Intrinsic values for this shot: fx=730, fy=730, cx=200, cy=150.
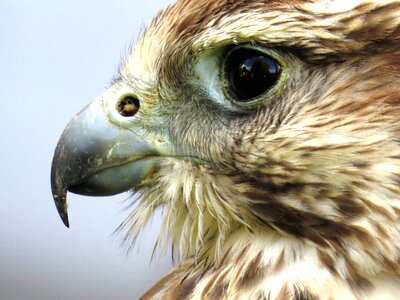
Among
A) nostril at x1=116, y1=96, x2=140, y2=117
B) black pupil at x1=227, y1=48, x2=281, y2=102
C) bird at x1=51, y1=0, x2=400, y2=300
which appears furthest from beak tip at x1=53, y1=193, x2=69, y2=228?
black pupil at x1=227, y1=48, x2=281, y2=102

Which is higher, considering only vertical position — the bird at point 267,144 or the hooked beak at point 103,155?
the bird at point 267,144

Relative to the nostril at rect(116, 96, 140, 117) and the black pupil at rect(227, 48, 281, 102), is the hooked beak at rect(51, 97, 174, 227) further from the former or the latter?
the black pupil at rect(227, 48, 281, 102)

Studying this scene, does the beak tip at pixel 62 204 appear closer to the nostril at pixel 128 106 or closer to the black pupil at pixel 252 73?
the nostril at pixel 128 106

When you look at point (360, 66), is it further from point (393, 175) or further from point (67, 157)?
point (67, 157)

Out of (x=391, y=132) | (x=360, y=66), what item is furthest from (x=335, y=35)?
(x=391, y=132)

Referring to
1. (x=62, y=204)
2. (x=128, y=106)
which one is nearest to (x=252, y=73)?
(x=128, y=106)

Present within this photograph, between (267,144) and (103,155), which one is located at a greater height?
(267,144)

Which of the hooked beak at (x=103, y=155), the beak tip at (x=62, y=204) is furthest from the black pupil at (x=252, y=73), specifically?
the beak tip at (x=62, y=204)

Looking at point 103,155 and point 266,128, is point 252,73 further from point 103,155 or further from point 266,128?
point 103,155
